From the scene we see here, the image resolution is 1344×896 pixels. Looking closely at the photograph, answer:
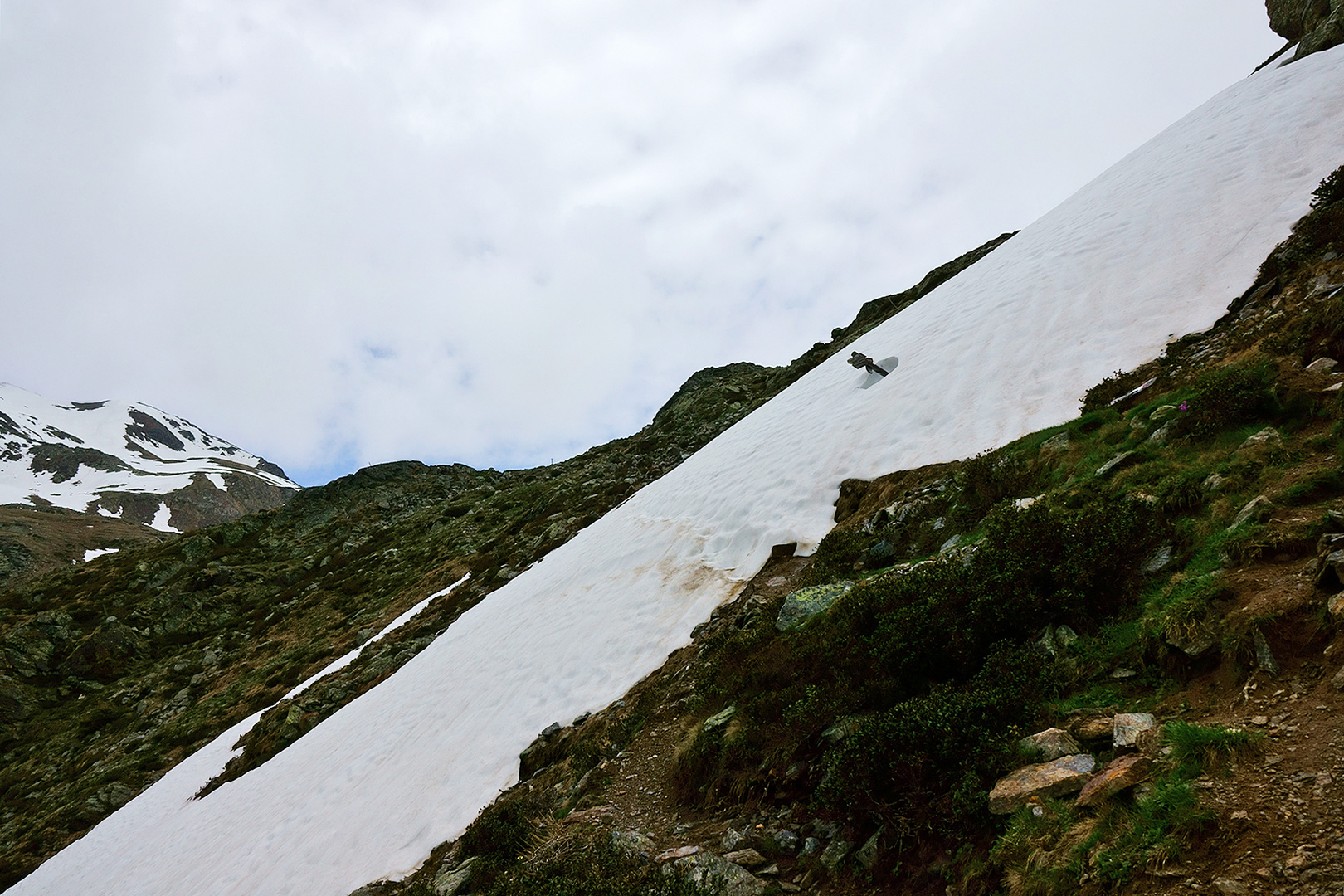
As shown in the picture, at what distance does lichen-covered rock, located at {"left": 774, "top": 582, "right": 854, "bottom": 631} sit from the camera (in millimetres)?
8633

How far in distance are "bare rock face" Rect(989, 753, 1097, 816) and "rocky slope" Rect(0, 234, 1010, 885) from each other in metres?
24.0

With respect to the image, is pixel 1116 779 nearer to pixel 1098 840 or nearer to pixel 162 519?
pixel 1098 840

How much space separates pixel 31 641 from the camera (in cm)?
4181

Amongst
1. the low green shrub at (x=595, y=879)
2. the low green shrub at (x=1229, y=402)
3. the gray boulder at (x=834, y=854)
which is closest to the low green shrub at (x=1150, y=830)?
the gray boulder at (x=834, y=854)

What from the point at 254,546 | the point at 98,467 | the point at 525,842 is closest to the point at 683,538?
the point at 525,842

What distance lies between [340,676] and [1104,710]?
27.4 metres

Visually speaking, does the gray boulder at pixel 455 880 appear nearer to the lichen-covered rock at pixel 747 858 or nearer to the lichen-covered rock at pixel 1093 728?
the lichen-covered rock at pixel 747 858

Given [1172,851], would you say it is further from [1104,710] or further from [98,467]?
[98,467]

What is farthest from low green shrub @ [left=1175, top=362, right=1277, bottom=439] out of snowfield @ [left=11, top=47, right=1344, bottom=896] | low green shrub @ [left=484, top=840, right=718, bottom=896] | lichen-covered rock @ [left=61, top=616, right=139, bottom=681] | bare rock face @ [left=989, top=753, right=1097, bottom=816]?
lichen-covered rock @ [left=61, top=616, right=139, bottom=681]

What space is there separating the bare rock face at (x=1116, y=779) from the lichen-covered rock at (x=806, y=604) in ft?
15.1

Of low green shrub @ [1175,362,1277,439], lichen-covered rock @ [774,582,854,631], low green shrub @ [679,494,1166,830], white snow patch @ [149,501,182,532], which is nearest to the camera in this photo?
low green shrub @ [679,494,1166,830]

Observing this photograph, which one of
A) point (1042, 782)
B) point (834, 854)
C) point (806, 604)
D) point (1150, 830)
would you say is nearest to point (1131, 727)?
point (1042, 782)

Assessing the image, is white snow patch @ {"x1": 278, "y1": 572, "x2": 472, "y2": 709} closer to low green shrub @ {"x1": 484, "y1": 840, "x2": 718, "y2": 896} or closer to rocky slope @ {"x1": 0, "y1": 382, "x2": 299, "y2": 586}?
low green shrub @ {"x1": 484, "y1": 840, "x2": 718, "y2": 896}

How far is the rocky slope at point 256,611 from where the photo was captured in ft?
85.9
